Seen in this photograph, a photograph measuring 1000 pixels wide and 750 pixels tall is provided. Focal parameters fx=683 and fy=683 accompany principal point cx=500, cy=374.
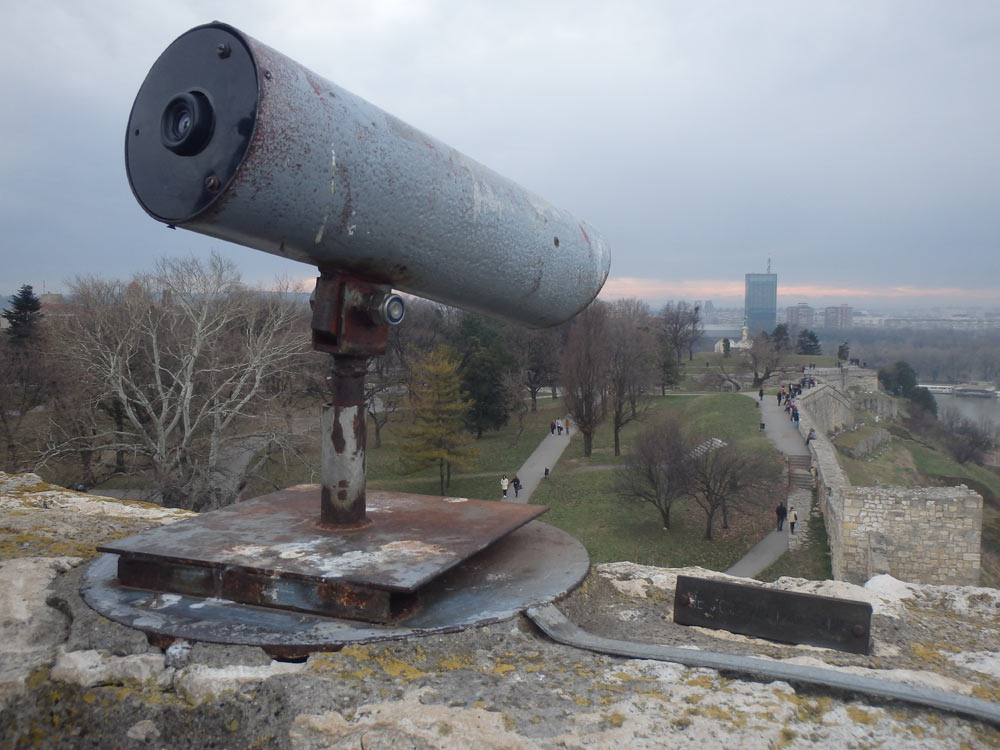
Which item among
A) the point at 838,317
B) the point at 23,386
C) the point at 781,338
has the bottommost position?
the point at 23,386

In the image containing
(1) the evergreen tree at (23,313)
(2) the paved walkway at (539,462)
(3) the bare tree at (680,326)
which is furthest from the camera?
(3) the bare tree at (680,326)

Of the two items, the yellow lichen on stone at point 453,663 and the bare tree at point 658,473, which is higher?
the yellow lichen on stone at point 453,663

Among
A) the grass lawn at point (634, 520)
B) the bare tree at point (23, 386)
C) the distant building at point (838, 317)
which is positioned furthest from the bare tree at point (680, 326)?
the distant building at point (838, 317)

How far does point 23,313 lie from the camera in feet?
91.1

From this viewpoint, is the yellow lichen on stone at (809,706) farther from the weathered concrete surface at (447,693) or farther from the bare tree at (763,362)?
the bare tree at (763,362)

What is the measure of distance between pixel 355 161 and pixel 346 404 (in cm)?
119

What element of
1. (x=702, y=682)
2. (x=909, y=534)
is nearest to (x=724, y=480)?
(x=909, y=534)

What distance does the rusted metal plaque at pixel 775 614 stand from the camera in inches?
104

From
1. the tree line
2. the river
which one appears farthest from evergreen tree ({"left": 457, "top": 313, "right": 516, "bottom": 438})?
the river

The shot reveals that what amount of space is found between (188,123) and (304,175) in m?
0.45

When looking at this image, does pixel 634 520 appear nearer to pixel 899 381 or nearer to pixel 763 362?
pixel 763 362

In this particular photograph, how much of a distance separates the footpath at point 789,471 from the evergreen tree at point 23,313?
20.0 m

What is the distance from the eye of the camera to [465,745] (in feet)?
5.87

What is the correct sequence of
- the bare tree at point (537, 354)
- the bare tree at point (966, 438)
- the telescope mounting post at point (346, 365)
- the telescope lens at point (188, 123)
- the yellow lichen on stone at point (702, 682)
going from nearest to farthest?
1. the yellow lichen on stone at point (702, 682)
2. the telescope lens at point (188, 123)
3. the telescope mounting post at point (346, 365)
4. the bare tree at point (537, 354)
5. the bare tree at point (966, 438)
